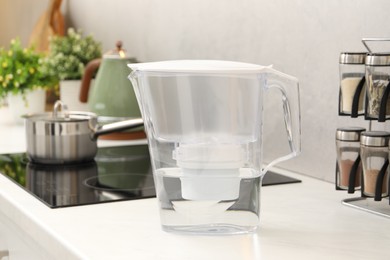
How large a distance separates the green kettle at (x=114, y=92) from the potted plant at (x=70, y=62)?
0.29 meters

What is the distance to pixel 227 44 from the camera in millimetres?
1746

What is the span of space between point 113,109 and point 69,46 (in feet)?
1.50

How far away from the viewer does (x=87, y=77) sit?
2.15 metres

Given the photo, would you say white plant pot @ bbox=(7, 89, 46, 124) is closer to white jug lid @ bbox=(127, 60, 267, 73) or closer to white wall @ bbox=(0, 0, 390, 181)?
white wall @ bbox=(0, 0, 390, 181)

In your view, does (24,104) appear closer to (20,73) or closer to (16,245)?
(20,73)

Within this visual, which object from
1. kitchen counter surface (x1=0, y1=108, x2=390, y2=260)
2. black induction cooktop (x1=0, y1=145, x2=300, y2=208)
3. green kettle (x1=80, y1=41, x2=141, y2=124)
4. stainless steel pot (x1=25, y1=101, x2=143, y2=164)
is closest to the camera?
kitchen counter surface (x1=0, y1=108, x2=390, y2=260)

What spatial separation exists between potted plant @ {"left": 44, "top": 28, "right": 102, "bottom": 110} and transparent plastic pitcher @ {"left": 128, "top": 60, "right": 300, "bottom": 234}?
1.27 m

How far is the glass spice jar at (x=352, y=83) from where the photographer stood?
118 cm

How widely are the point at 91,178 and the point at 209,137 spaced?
0.52m

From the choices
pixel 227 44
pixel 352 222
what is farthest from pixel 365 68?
pixel 227 44

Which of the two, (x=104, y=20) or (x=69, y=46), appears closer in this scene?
(x=69, y=46)

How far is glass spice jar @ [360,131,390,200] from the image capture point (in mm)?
1123

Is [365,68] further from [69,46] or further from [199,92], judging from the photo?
[69,46]

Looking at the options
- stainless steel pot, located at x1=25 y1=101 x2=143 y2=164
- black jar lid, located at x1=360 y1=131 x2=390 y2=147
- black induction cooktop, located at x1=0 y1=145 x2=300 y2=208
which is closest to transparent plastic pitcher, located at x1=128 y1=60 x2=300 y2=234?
black jar lid, located at x1=360 y1=131 x2=390 y2=147
